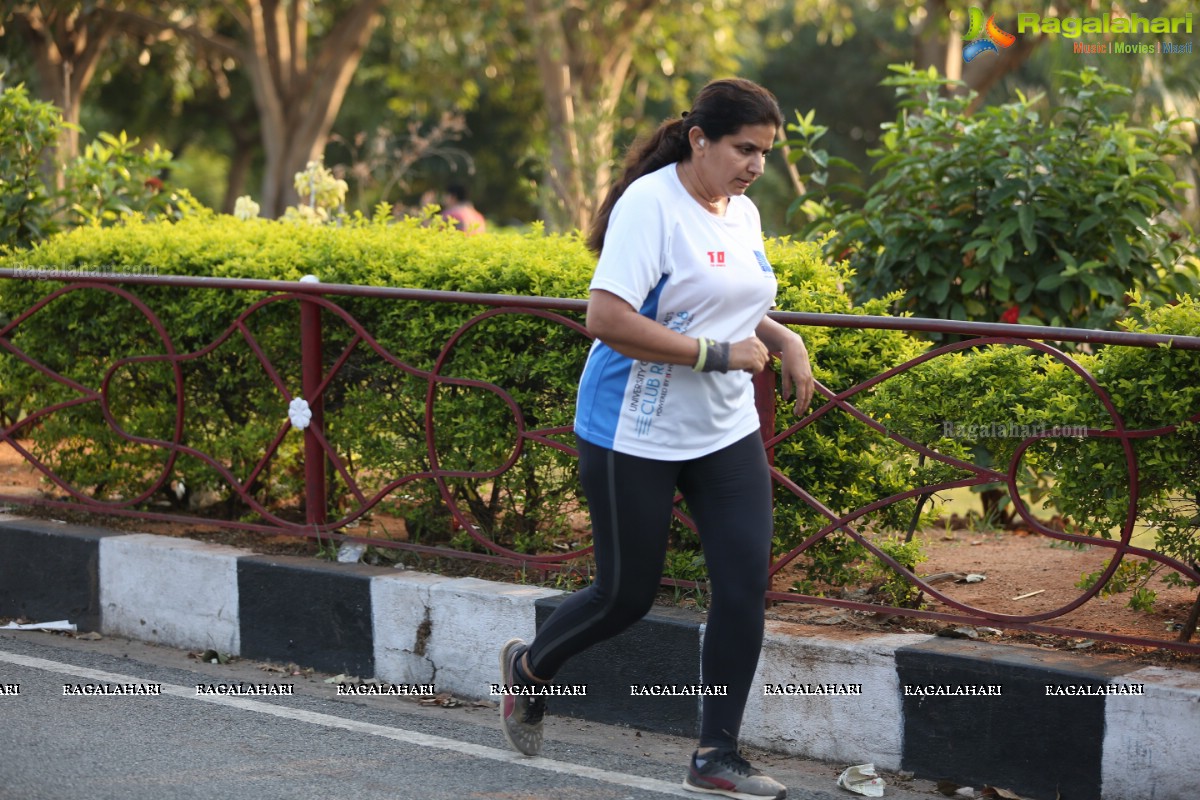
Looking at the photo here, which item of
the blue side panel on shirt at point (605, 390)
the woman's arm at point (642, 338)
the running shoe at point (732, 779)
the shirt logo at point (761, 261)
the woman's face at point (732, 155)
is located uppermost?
the woman's face at point (732, 155)

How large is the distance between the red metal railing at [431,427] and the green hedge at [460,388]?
6cm

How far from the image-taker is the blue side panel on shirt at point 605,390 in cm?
334

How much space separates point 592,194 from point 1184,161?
10.9m

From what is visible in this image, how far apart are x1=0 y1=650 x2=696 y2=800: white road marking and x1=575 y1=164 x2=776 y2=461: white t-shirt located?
0.93m

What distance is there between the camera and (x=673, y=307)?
3.29 meters

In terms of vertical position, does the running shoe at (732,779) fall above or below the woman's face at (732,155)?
below

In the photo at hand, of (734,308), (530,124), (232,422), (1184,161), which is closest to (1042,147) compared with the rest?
(734,308)

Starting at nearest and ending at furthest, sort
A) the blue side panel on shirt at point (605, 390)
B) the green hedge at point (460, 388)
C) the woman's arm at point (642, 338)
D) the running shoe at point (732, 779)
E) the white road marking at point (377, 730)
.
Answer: the woman's arm at point (642, 338) → the blue side panel on shirt at point (605, 390) → the running shoe at point (732, 779) → the white road marking at point (377, 730) → the green hedge at point (460, 388)

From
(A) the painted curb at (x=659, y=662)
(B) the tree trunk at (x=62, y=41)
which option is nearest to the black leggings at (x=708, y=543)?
(A) the painted curb at (x=659, y=662)

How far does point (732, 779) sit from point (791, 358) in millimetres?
1076

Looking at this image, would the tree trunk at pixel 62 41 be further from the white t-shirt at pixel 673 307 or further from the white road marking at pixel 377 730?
the white t-shirt at pixel 673 307

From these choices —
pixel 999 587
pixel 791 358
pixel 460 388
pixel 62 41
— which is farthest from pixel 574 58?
pixel 791 358

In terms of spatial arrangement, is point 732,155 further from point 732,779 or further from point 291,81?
point 291,81

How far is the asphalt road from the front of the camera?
3.57m
